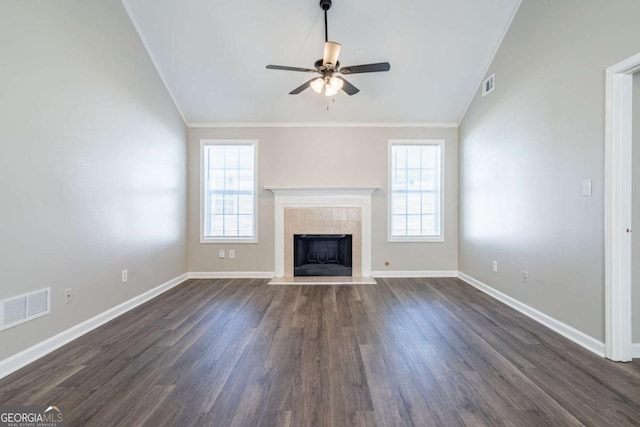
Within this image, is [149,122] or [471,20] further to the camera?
[149,122]

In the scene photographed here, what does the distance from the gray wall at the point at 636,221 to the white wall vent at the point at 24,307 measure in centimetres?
452

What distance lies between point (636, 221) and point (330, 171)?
3560mm

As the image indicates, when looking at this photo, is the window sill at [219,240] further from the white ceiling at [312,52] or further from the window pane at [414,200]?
the window pane at [414,200]

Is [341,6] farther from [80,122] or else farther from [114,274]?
[114,274]

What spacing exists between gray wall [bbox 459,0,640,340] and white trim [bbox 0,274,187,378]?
170 inches

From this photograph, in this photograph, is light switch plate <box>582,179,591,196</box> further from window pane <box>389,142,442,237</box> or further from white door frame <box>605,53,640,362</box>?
window pane <box>389,142,442,237</box>

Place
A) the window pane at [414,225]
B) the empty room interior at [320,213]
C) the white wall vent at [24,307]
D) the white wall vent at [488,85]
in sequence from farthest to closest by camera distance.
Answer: the window pane at [414,225] → the white wall vent at [488,85] → the white wall vent at [24,307] → the empty room interior at [320,213]

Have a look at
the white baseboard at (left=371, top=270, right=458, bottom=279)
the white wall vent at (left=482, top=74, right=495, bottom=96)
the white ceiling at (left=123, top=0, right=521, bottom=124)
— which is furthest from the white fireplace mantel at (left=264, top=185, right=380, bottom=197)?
the white wall vent at (left=482, top=74, right=495, bottom=96)

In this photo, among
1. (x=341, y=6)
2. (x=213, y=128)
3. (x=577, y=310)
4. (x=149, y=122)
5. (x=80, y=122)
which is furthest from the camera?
(x=213, y=128)

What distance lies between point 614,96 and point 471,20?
196 cm

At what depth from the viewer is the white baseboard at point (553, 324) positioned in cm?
225

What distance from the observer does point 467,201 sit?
14.7ft

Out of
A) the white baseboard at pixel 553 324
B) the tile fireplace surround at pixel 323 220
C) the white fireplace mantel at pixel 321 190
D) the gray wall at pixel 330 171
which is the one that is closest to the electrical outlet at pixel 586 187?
the white baseboard at pixel 553 324

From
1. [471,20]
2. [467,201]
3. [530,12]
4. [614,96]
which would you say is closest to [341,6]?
[471,20]
